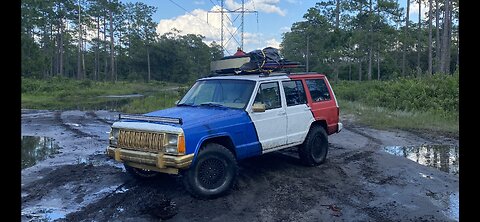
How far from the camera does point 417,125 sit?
1512 cm

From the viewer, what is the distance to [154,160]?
616 cm

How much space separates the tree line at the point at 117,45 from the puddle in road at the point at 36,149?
50.2 m

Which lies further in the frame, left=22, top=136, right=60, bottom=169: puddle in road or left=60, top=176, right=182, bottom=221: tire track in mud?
left=22, top=136, right=60, bottom=169: puddle in road

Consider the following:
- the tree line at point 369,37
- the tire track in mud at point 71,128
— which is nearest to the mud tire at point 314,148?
the tire track in mud at point 71,128

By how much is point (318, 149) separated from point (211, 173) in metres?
3.06

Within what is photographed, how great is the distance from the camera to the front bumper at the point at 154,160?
235 inches

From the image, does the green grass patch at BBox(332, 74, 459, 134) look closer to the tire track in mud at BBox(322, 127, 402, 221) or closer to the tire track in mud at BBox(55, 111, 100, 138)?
the tire track in mud at BBox(322, 127, 402, 221)

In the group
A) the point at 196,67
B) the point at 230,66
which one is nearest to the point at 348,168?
the point at 230,66

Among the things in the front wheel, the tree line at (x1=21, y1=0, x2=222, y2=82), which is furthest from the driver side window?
the tree line at (x1=21, y1=0, x2=222, y2=82)

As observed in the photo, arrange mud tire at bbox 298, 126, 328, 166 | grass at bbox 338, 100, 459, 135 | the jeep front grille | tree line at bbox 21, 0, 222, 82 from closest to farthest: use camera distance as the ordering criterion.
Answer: the jeep front grille
mud tire at bbox 298, 126, 328, 166
grass at bbox 338, 100, 459, 135
tree line at bbox 21, 0, 222, 82

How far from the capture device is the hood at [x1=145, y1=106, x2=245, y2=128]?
641 centimetres

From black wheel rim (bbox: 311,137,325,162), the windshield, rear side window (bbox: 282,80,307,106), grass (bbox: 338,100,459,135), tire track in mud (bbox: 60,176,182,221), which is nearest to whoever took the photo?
tire track in mud (bbox: 60,176,182,221)

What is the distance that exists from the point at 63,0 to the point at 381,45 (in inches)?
1677
